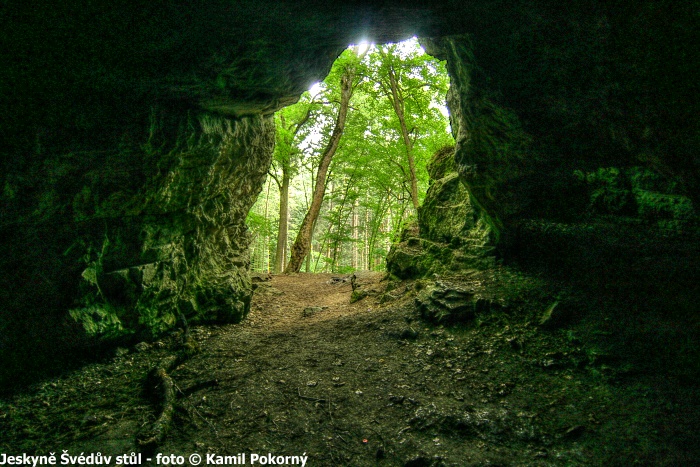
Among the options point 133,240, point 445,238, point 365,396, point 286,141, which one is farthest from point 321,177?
point 365,396

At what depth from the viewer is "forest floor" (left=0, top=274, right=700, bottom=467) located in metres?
3.15

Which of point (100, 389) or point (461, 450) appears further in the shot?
point (100, 389)

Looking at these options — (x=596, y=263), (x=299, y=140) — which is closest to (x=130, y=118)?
(x=596, y=263)

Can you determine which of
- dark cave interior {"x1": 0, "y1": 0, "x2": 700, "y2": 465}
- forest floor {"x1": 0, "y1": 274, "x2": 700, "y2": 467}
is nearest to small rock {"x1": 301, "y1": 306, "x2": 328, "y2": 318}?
forest floor {"x1": 0, "y1": 274, "x2": 700, "y2": 467}

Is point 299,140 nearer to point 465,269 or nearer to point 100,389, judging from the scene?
point 465,269

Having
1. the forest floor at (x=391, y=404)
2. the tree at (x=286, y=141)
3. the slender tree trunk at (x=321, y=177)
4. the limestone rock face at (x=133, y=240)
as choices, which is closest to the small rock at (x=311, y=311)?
the limestone rock face at (x=133, y=240)

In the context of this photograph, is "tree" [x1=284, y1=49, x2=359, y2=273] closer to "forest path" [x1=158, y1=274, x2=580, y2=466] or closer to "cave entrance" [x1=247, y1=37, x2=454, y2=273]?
"cave entrance" [x1=247, y1=37, x2=454, y2=273]

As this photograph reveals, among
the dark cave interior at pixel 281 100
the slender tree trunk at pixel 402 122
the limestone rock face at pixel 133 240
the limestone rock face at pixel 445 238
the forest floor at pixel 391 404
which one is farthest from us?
the slender tree trunk at pixel 402 122

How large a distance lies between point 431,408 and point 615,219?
443 cm

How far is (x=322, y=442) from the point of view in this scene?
3416 millimetres

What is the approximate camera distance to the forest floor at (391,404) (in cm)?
315

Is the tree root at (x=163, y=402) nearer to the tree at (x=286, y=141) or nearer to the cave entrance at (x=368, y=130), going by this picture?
the cave entrance at (x=368, y=130)

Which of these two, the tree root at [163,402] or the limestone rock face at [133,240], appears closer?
the tree root at [163,402]

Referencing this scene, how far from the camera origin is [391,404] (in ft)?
12.9
